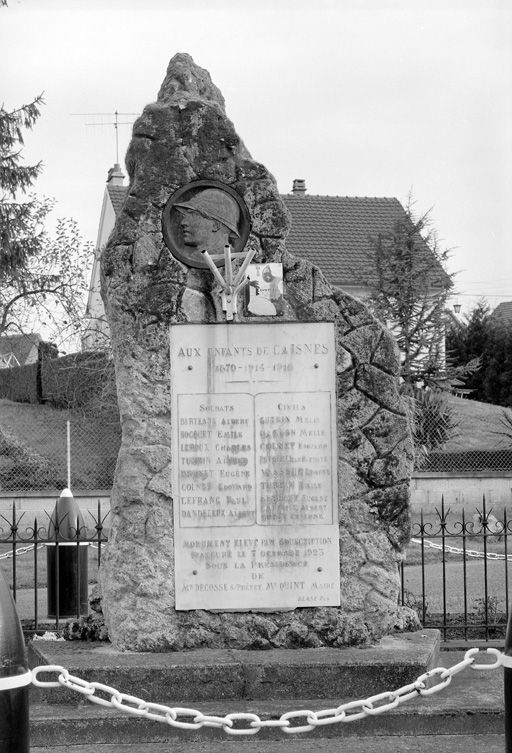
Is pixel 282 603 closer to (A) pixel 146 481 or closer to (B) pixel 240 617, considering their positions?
(B) pixel 240 617

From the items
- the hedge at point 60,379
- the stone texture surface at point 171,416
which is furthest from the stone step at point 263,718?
the hedge at point 60,379

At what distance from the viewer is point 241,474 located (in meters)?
6.18

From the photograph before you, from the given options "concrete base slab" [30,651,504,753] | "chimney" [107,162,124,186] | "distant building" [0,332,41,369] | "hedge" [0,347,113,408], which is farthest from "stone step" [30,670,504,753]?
Answer: "chimney" [107,162,124,186]

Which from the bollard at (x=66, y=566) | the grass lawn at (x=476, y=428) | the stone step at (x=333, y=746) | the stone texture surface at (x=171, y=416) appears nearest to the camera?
the stone step at (x=333, y=746)

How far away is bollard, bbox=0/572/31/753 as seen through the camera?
12.0 ft

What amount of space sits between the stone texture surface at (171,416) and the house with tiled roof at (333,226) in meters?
24.7

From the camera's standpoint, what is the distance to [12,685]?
12.1 ft

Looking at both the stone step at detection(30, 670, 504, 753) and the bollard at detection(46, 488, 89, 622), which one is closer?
the stone step at detection(30, 670, 504, 753)

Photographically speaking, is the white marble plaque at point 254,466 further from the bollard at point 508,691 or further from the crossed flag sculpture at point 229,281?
the bollard at point 508,691

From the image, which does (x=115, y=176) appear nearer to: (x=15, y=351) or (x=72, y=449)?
(x=15, y=351)

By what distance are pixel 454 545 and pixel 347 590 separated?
11316mm

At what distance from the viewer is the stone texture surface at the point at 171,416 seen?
20.0 feet

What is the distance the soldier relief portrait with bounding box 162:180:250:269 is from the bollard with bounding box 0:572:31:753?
114 inches

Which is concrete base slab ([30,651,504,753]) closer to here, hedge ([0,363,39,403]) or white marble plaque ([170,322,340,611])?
white marble plaque ([170,322,340,611])
